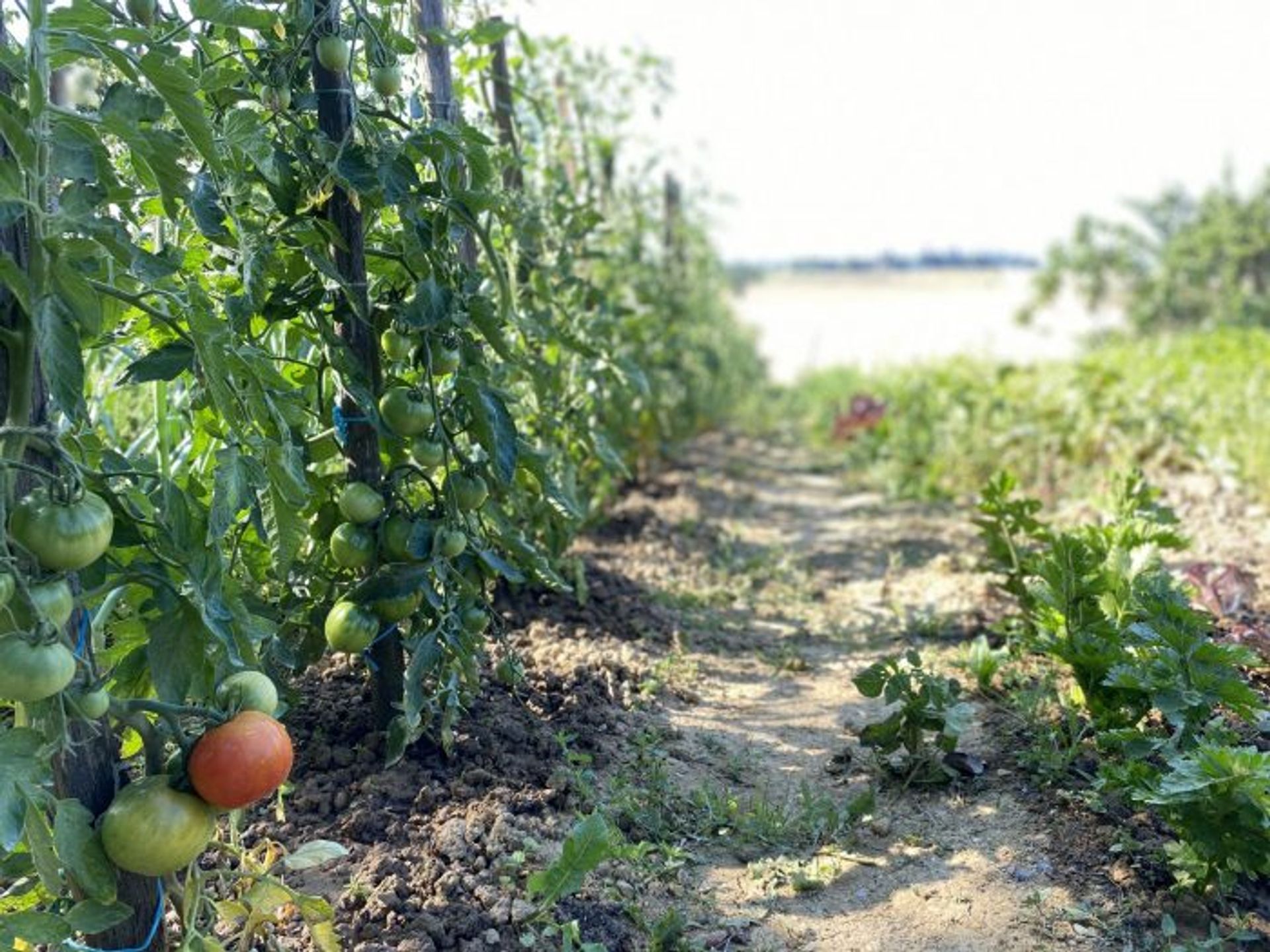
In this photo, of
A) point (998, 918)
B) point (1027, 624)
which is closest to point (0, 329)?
point (998, 918)

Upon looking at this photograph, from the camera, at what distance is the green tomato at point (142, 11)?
76.9 inches

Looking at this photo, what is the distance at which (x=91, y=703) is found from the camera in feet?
4.87

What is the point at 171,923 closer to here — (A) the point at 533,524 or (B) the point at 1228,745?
(A) the point at 533,524

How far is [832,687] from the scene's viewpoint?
359 cm

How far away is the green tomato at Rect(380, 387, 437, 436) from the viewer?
230cm

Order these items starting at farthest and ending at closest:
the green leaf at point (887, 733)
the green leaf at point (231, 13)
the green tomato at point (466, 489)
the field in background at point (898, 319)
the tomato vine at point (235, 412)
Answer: the field in background at point (898, 319) < the green leaf at point (887, 733) < the green tomato at point (466, 489) < the green leaf at point (231, 13) < the tomato vine at point (235, 412)

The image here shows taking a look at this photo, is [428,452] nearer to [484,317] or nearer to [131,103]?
[484,317]

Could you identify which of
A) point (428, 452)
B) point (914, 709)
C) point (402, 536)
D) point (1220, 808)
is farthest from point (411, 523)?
point (1220, 808)

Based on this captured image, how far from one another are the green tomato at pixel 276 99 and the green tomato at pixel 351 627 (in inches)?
37.3

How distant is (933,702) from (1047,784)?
1.00 feet

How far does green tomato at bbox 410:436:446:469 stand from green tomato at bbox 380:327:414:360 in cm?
17

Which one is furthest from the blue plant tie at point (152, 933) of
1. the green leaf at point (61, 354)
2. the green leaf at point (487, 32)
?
the green leaf at point (487, 32)

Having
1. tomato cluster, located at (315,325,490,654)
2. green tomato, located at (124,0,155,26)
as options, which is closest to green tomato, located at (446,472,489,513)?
tomato cluster, located at (315,325,490,654)

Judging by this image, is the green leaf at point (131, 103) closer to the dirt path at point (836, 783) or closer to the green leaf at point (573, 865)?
the green leaf at point (573, 865)
